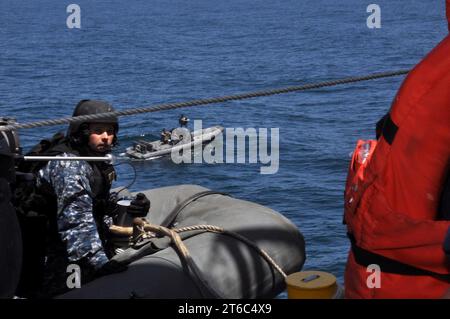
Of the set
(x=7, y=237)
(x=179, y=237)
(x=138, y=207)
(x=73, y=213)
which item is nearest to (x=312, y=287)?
(x=7, y=237)

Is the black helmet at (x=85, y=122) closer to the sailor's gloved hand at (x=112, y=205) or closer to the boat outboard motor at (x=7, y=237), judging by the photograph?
the sailor's gloved hand at (x=112, y=205)

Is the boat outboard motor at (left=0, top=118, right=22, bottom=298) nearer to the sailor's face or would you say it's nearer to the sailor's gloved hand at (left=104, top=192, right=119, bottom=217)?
the sailor's face

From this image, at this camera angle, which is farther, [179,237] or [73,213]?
[179,237]

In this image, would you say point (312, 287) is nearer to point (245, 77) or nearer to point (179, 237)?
point (179, 237)

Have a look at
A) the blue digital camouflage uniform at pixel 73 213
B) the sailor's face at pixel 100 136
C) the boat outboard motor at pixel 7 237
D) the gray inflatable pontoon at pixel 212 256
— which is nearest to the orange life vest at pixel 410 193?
the boat outboard motor at pixel 7 237

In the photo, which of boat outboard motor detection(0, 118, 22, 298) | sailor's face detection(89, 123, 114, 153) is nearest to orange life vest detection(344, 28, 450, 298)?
boat outboard motor detection(0, 118, 22, 298)

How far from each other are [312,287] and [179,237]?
2815 millimetres

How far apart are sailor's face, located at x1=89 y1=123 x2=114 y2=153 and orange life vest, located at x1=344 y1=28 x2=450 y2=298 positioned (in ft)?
9.67

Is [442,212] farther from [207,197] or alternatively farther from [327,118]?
[327,118]

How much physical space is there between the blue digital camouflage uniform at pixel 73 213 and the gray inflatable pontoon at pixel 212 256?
244mm

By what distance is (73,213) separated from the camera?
20.8ft

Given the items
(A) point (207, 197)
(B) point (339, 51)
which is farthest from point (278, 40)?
(A) point (207, 197)

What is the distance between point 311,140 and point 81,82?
83.9 ft

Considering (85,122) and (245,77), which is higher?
(85,122)
